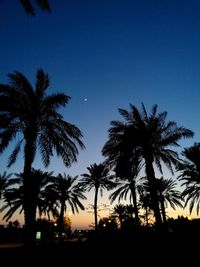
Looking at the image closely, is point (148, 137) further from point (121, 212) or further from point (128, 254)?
point (121, 212)

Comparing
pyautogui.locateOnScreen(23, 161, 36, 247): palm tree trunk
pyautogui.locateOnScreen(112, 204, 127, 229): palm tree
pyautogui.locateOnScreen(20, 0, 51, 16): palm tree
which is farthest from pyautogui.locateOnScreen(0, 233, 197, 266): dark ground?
pyautogui.locateOnScreen(112, 204, 127, 229): palm tree

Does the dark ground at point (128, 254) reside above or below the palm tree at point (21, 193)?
below

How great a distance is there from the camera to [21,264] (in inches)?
372

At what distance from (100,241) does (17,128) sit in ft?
29.4

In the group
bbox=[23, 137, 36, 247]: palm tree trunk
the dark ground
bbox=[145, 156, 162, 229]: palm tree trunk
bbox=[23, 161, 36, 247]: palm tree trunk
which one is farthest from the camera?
bbox=[145, 156, 162, 229]: palm tree trunk

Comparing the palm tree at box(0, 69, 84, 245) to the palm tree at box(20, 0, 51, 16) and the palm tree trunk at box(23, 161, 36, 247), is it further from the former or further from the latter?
the palm tree at box(20, 0, 51, 16)

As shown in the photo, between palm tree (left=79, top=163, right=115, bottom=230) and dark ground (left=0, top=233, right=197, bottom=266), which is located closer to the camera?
dark ground (left=0, top=233, right=197, bottom=266)

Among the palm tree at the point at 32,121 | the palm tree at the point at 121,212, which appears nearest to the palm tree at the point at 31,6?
the palm tree at the point at 32,121

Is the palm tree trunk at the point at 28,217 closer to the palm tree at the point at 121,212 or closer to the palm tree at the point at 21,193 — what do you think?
the palm tree at the point at 21,193

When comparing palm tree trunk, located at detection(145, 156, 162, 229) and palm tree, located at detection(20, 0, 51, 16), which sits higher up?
palm tree, located at detection(20, 0, 51, 16)

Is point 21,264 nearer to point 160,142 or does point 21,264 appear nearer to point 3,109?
point 3,109

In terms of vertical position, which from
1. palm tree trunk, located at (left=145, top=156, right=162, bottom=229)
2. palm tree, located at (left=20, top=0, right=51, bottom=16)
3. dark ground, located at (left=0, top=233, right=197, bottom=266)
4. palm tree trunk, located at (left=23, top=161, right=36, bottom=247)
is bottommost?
dark ground, located at (left=0, top=233, right=197, bottom=266)

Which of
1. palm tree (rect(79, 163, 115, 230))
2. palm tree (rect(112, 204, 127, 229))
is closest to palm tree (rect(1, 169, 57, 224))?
palm tree (rect(79, 163, 115, 230))

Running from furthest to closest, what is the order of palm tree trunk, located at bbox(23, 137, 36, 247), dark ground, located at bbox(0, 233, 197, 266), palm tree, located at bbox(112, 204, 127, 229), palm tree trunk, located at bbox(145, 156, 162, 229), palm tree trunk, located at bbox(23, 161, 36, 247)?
palm tree, located at bbox(112, 204, 127, 229)
palm tree trunk, located at bbox(145, 156, 162, 229)
palm tree trunk, located at bbox(23, 137, 36, 247)
palm tree trunk, located at bbox(23, 161, 36, 247)
dark ground, located at bbox(0, 233, 197, 266)
